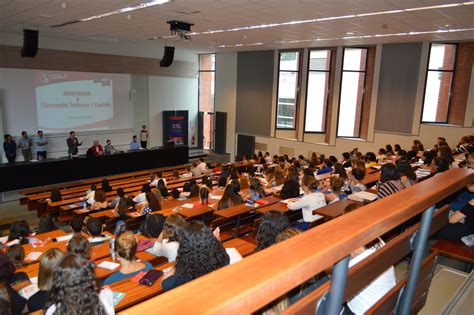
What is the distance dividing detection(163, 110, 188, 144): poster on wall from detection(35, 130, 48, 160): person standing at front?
18.6 feet

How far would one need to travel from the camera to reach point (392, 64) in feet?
41.4

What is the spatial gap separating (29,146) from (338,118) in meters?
11.7

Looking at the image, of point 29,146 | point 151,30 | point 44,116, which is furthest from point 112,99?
point 151,30

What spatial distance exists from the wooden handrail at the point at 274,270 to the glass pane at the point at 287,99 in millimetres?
14807

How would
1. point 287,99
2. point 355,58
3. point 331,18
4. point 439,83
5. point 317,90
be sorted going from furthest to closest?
point 287,99 < point 317,90 < point 355,58 < point 439,83 < point 331,18

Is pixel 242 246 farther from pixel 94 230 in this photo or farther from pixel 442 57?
pixel 442 57

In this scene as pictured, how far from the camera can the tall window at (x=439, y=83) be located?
12164mm

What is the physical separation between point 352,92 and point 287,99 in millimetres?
2856

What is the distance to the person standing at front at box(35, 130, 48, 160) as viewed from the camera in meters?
12.6

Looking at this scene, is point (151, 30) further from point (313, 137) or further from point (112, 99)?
point (313, 137)

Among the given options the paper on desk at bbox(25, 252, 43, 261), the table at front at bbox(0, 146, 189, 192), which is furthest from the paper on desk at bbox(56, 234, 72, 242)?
the table at front at bbox(0, 146, 189, 192)

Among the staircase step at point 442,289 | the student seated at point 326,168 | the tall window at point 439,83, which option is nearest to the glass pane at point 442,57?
the tall window at point 439,83

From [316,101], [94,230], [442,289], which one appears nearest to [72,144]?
[94,230]

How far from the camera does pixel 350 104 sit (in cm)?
1423
